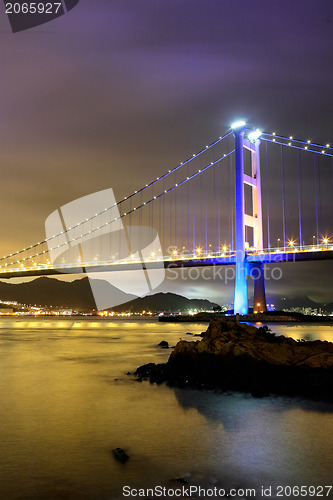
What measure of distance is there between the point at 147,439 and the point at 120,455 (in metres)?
1.05

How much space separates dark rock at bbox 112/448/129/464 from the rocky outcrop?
4.68m

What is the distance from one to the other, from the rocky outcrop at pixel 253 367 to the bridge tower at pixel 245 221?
83.9 ft

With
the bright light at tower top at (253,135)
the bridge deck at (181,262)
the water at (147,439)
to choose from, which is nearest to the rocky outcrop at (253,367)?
the water at (147,439)

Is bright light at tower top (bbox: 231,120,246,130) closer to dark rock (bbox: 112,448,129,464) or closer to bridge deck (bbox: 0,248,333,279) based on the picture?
bridge deck (bbox: 0,248,333,279)

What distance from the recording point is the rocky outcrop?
10.4 m

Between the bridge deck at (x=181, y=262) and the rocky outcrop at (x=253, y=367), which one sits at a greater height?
the bridge deck at (x=181, y=262)

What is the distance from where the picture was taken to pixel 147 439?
693 centimetres

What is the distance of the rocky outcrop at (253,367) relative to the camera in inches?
409

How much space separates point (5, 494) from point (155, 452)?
2.07 metres

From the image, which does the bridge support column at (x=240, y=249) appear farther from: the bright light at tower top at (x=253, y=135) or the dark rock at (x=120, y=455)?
the dark rock at (x=120, y=455)

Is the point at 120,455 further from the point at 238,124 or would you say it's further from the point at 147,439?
the point at 238,124

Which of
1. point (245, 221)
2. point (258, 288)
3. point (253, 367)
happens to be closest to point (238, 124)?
point (245, 221)

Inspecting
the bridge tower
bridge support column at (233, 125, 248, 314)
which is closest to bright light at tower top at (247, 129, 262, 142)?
the bridge tower

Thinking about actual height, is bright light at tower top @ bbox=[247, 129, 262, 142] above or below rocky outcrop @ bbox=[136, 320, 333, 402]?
above
